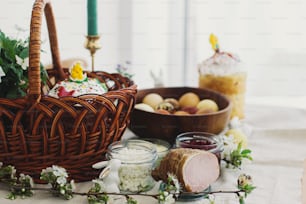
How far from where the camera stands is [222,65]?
4.74 ft

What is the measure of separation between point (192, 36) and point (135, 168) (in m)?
1.28

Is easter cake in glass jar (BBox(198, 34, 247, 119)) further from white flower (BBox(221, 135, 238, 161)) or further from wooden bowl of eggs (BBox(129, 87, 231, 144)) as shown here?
white flower (BBox(221, 135, 238, 161))

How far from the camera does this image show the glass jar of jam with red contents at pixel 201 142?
1115 millimetres

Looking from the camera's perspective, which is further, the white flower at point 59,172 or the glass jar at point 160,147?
the glass jar at point 160,147

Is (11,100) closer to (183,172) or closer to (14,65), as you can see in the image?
(14,65)

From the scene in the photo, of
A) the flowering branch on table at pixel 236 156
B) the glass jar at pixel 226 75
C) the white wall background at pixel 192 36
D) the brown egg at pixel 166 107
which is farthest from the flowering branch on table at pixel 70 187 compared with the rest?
the white wall background at pixel 192 36

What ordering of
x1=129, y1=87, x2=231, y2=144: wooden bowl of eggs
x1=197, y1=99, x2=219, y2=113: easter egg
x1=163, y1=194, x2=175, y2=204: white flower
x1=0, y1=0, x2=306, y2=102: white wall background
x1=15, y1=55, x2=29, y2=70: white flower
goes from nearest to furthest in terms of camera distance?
x1=163, y1=194, x2=175, y2=204: white flower → x1=15, y1=55, x2=29, y2=70: white flower → x1=129, y1=87, x2=231, y2=144: wooden bowl of eggs → x1=197, y1=99, x2=219, y2=113: easter egg → x1=0, y1=0, x2=306, y2=102: white wall background

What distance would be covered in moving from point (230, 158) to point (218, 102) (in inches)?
10.4

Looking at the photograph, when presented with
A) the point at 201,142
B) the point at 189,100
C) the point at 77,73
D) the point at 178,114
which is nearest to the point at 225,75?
the point at 189,100

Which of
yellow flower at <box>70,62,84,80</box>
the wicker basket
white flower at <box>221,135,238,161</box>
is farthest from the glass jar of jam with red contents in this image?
yellow flower at <box>70,62,84,80</box>

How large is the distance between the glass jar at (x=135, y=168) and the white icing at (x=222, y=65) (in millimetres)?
461

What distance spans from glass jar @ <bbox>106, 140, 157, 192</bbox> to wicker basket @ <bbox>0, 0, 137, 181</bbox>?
0.05 m

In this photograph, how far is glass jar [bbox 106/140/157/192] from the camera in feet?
3.36

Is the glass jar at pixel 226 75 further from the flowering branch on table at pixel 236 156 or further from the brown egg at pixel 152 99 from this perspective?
the flowering branch on table at pixel 236 156
